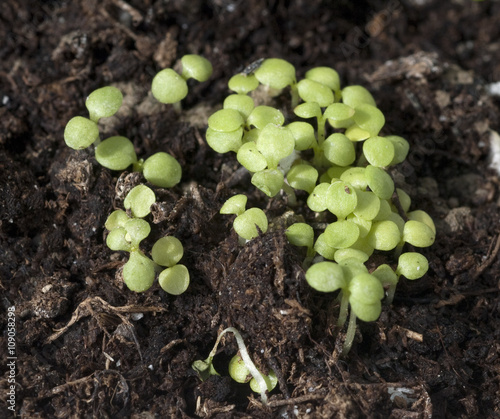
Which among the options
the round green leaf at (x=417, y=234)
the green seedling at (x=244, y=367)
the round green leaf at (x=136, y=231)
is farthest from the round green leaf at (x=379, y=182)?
the round green leaf at (x=136, y=231)

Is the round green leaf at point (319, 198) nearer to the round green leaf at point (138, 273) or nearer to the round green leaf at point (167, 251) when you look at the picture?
the round green leaf at point (167, 251)

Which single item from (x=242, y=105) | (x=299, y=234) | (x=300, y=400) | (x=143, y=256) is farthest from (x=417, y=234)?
(x=143, y=256)

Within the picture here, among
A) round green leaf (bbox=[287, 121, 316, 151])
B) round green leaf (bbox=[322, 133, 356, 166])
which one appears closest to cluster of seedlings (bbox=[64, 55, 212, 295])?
round green leaf (bbox=[287, 121, 316, 151])

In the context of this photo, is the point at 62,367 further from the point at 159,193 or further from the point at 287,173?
the point at 287,173

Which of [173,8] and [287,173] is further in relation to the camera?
[173,8]

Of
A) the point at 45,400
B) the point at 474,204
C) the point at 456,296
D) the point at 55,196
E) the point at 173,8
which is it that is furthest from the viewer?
the point at 173,8

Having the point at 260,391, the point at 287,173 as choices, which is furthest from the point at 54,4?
the point at 260,391

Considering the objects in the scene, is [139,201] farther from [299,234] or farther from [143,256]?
[299,234]
